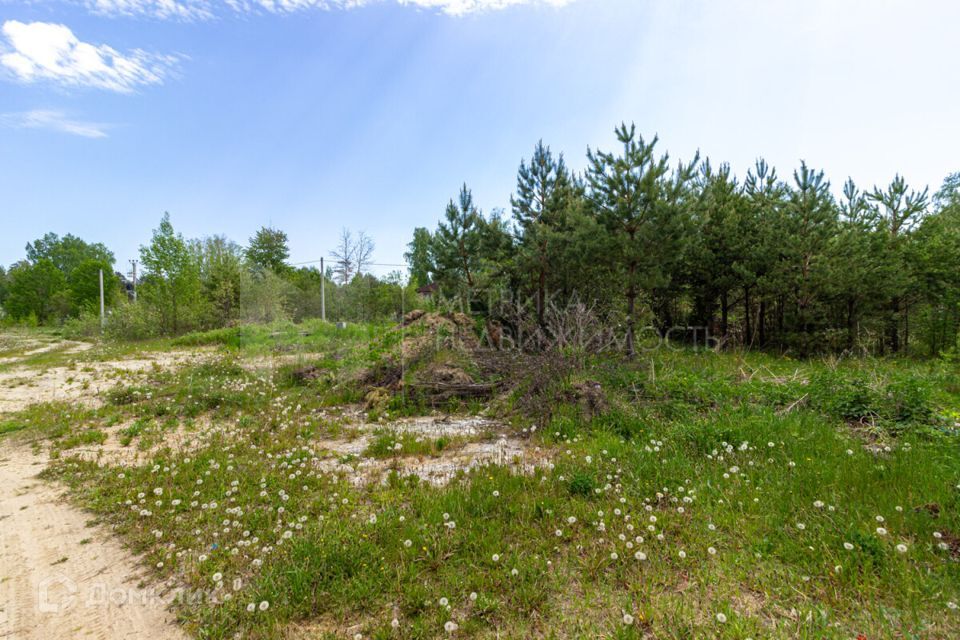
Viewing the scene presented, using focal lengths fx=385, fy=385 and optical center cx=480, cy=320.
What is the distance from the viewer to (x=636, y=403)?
18.7ft

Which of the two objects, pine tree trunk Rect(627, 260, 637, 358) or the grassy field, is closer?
the grassy field

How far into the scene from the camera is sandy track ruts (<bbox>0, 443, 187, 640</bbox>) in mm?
2049

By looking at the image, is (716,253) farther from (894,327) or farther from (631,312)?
(894,327)

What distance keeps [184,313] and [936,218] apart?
110 feet

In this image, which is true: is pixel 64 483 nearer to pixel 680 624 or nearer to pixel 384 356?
pixel 384 356

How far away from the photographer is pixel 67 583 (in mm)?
2391

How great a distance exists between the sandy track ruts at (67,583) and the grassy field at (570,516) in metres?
0.13

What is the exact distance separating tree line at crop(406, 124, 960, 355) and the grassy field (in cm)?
636

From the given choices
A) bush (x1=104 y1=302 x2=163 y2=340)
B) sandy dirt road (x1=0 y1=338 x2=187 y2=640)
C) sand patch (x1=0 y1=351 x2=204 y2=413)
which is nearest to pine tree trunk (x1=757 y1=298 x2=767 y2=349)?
sandy dirt road (x1=0 y1=338 x2=187 y2=640)

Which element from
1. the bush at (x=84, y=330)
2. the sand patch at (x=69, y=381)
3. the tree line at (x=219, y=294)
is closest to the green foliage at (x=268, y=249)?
the tree line at (x=219, y=294)

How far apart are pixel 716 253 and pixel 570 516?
47.0 feet

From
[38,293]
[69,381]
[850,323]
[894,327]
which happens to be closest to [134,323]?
[69,381]

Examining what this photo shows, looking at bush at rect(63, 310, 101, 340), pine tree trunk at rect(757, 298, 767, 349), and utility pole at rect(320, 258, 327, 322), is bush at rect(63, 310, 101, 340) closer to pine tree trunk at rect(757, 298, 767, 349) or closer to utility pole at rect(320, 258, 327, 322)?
utility pole at rect(320, 258, 327, 322)

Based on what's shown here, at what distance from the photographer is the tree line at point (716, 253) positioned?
35.6 ft
